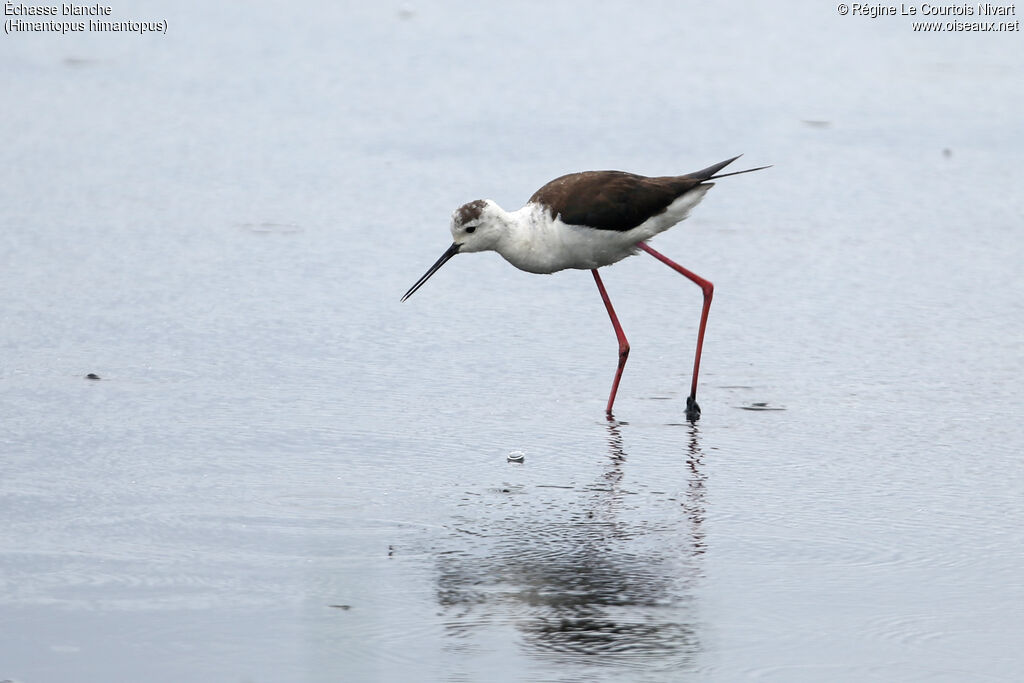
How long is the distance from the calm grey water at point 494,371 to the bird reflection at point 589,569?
2 centimetres

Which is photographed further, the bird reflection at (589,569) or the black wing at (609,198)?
the black wing at (609,198)

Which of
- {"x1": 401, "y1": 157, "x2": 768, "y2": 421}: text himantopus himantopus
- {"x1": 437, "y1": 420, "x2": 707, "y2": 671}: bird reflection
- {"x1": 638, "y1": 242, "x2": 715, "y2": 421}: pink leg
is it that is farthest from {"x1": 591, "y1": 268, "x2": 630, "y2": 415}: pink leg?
{"x1": 437, "y1": 420, "x2": 707, "y2": 671}: bird reflection

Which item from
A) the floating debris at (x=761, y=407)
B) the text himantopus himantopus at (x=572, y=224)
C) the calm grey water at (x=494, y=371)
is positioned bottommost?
the floating debris at (x=761, y=407)

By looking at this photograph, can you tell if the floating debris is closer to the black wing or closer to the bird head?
the black wing

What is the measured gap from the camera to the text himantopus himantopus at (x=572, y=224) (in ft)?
20.5

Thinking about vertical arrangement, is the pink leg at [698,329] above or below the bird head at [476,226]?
below

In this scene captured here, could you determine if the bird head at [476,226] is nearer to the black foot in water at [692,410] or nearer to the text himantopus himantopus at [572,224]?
the text himantopus himantopus at [572,224]

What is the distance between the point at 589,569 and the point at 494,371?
1973 mm

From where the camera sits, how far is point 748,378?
627 cm

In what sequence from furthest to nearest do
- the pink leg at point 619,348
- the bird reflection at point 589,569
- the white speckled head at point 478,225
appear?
1. the white speckled head at point 478,225
2. the pink leg at point 619,348
3. the bird reflection at point 589,569

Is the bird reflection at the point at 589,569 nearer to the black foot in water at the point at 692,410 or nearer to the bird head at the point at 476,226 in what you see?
the black foot in water at the point at 692,410

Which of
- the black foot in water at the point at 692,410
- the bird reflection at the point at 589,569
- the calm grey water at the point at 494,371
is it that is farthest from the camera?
the black foot in water at the point at 692,410

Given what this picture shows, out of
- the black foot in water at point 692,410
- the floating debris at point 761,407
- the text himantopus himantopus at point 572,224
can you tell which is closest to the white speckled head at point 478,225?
the text himantopus himantopus at point 572,224

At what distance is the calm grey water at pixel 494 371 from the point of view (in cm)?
399
